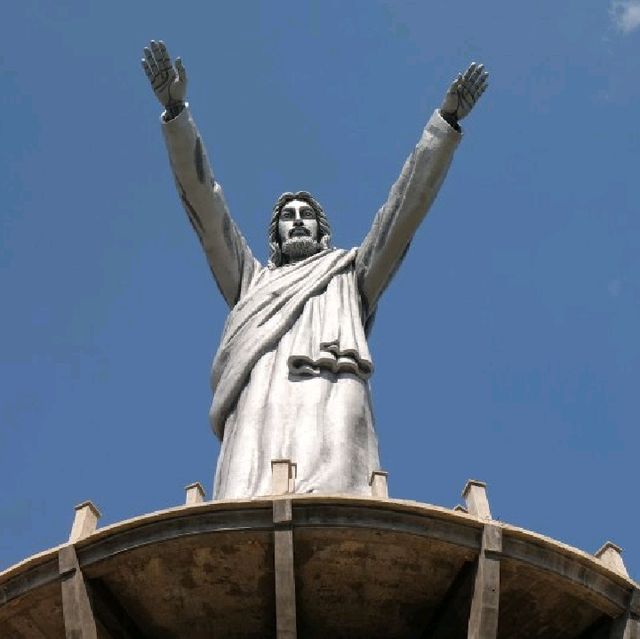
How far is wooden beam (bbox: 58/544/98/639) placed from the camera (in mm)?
11203

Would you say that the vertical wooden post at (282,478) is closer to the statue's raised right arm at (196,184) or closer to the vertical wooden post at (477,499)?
the vertical wooden post at (477,499)

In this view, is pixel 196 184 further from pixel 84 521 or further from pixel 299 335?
pixel 84 521

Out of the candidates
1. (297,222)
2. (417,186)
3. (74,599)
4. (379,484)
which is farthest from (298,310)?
(74,599)

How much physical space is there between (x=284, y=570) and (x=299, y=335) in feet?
16.2

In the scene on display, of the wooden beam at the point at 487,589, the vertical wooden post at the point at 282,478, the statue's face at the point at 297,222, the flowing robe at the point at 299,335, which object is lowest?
the wooden beam at the point at 487,589

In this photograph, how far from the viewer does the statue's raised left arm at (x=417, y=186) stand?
1662 cm

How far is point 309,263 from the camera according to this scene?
17578mm

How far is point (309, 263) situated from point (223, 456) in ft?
11.7

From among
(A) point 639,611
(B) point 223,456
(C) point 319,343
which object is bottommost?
(A) point 639,611

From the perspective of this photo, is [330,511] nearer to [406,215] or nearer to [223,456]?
[223,456]

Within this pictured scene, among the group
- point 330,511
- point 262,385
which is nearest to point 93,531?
point 330,511

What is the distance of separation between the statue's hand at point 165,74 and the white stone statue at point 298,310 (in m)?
0.02

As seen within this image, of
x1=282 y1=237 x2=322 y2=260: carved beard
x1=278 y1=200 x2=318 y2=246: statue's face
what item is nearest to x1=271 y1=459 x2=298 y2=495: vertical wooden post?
x1=282 y1=237 x2=322 y2=260: carved beard

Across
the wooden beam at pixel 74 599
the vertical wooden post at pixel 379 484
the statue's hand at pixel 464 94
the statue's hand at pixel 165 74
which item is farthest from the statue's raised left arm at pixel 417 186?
the wooden beam at pixel 74 599
